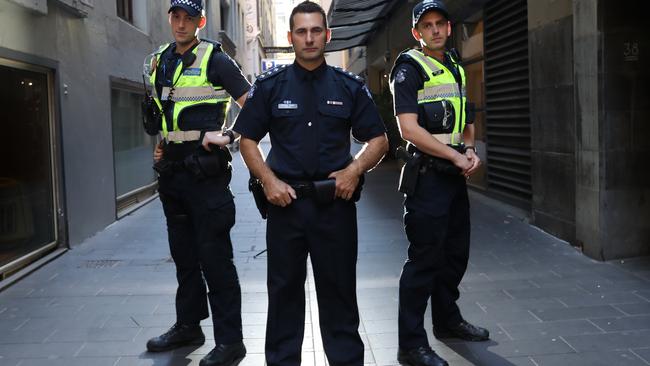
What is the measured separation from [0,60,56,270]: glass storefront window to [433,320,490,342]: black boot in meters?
4.14

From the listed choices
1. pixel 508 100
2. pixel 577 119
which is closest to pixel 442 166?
pixel 577 119

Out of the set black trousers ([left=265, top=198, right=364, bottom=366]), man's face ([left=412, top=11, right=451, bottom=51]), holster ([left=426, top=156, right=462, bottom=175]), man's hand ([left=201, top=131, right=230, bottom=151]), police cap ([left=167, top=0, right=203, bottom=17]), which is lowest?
black trousers ([left=265, top=198, right=364, bottom=366])

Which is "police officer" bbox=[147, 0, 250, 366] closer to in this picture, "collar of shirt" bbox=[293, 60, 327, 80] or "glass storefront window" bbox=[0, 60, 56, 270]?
"collar of shirt" bbox=[293, 60, 327, 80]

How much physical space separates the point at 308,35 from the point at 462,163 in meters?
1.20

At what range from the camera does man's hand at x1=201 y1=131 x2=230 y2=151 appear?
12.7 feet

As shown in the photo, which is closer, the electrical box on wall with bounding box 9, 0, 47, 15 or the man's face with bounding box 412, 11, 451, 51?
the man's face with bounding box 412, 11, 451, 51

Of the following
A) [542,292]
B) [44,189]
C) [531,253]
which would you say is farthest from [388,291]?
[44,189]

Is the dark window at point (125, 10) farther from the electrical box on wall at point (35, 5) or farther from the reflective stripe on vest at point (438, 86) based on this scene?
the reflective stripe on vest at point (438, 86)

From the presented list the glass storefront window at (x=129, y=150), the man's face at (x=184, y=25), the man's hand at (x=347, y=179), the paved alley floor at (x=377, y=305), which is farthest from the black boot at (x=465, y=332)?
the glass storefront window at (x=129, y=150)

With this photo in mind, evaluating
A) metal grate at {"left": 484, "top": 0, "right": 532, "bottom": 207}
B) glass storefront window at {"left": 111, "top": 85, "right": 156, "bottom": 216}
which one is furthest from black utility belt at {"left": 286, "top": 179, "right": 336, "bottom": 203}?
glass storefront window at {"left": 111, "top": 85, "right": 156, "bottom": 216}

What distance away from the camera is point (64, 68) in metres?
7.63

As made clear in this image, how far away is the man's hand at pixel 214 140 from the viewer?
3879 mm

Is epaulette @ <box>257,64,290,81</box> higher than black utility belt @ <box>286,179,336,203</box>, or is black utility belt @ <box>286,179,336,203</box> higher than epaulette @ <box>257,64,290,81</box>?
epaulette @ <box>257,64,290,81</box>

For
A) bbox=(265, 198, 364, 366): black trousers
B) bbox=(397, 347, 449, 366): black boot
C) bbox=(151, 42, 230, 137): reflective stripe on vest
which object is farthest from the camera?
bbox=(151, 42, 230, 137): reflective stripe on vest
